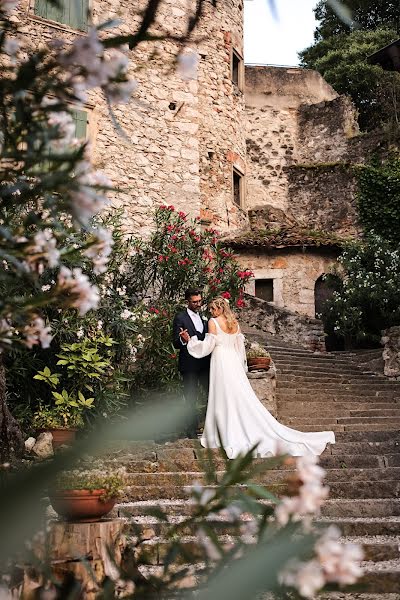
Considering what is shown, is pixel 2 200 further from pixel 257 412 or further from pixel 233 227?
pixel 233 227

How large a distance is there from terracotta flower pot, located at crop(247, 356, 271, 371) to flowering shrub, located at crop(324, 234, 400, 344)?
693 cm

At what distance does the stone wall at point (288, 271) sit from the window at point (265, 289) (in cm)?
15

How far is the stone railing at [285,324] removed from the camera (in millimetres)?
15289

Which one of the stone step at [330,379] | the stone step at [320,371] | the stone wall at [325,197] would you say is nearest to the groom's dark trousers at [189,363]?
the stone step at [330,379]

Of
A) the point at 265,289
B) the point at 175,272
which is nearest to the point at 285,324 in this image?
the point at 265,289

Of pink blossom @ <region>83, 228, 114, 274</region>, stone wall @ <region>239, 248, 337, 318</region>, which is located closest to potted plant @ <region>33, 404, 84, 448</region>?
pink blossom @ <region>83, 228, 114, 274</region>

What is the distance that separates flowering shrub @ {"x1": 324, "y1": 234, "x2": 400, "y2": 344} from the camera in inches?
621

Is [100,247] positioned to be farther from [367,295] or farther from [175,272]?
[367,295]

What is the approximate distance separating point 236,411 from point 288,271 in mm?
10540

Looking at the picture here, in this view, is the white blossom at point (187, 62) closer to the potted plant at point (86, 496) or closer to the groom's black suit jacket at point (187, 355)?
the potted plant at point (86, 496)

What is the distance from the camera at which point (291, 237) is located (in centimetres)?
1805

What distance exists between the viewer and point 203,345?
809 cm

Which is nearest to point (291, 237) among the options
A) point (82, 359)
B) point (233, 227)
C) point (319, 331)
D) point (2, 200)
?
point (233, 227)

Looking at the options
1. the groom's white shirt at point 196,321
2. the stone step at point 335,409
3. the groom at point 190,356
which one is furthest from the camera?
the stone step at point 335,409
